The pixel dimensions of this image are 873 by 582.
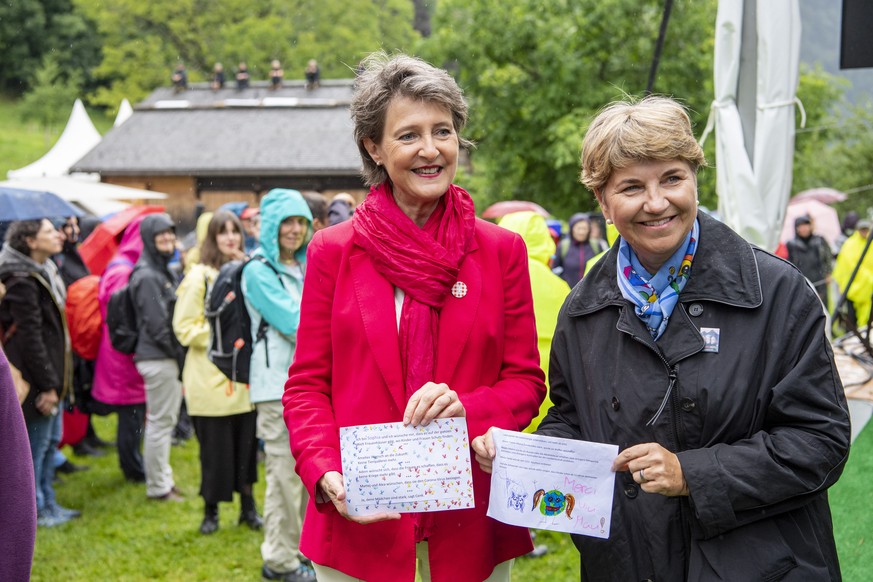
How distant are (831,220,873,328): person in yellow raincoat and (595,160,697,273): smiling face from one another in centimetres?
814

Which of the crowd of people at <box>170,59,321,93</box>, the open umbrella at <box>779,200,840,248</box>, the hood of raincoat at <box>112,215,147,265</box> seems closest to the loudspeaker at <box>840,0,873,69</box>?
the hood of raincoat at <box>112,215,147,265</box>

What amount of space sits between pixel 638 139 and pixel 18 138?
61.3m

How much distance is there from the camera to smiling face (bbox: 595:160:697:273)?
2.18m

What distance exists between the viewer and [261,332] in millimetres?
5355

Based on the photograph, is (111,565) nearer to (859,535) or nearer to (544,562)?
(544,562)

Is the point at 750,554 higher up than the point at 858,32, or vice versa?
the point at 858,32

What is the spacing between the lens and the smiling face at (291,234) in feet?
17.5

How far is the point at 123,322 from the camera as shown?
706 cm

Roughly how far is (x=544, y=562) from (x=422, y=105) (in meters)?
3.95

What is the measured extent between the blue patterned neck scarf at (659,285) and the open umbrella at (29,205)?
17.2 ft

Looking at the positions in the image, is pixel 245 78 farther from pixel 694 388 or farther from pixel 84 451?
pixel 694 388

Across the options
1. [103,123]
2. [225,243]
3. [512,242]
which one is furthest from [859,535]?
[103,123]

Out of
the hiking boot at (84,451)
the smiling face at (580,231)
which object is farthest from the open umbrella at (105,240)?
the smiling face at (580,231)

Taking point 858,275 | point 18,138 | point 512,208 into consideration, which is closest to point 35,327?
point 512,208
